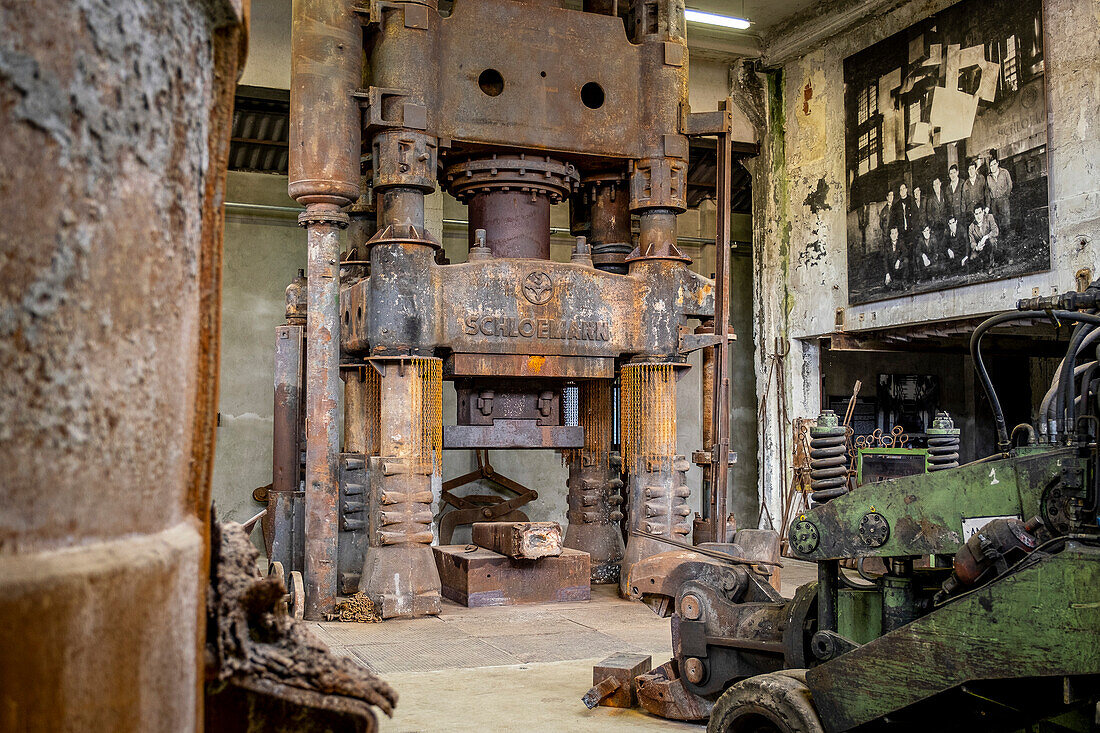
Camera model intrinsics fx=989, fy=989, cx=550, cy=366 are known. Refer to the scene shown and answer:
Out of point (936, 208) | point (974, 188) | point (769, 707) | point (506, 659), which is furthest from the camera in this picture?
point (936, 208)

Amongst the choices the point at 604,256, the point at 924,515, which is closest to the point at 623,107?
the point at 604,256

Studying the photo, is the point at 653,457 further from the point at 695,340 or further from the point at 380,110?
the point at 380,110

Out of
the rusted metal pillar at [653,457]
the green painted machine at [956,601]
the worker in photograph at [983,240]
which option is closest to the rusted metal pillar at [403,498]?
the rusted metal pillar at [653,457]

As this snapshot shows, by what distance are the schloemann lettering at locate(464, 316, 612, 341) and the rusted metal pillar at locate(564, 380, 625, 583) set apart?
1113mm

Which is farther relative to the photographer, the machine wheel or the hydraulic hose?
the machine wheel

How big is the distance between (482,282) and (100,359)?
775 cm

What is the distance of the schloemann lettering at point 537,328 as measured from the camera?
8.75 meters

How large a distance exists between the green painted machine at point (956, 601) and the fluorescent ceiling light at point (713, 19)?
A: 31.5 feet

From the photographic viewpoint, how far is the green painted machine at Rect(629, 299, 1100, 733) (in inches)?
135

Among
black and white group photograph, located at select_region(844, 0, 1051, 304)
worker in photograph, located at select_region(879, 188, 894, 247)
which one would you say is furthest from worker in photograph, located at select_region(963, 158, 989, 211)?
worker in photograph, located at select_region(879, 188, 894, 247)

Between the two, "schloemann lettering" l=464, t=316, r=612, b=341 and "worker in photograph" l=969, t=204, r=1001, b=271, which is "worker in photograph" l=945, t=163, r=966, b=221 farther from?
"schloemann lettering" l=464, t=316, r=612, b=341

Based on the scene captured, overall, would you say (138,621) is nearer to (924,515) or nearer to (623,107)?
(924,515)

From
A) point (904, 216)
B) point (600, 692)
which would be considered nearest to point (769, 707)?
point (600, 692)

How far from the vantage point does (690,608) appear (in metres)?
5.02
